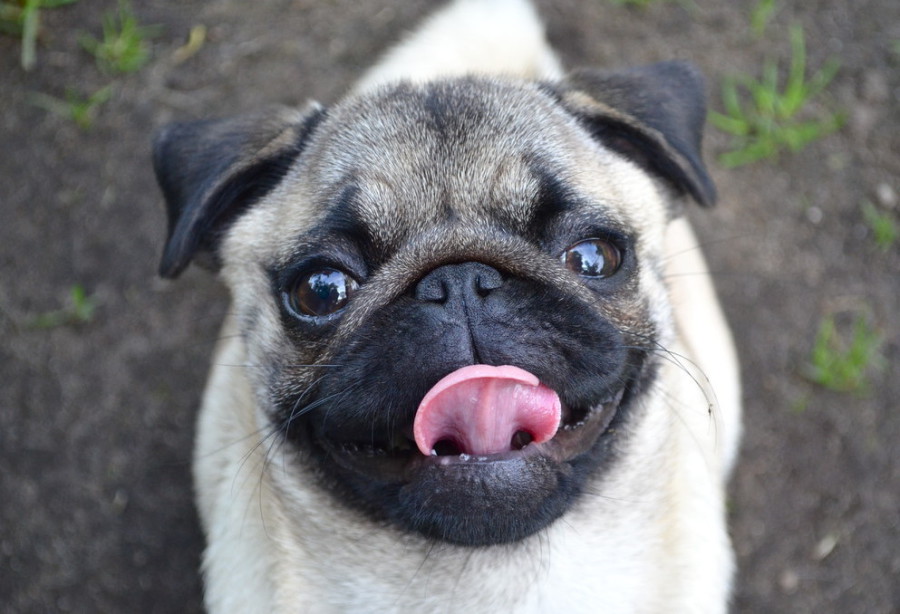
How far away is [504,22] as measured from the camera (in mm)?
3803

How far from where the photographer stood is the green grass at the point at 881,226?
414 centimetres

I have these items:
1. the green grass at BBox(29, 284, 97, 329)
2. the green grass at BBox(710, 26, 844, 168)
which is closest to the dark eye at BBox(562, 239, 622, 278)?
the green grass at BBox(710, 26, 844, 168)

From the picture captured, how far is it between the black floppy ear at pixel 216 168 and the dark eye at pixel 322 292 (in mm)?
456

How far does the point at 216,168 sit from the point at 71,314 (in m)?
1.89

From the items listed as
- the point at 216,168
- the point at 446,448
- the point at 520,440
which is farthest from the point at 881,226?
the point at 216,168

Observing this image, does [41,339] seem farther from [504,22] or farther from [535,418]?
[535,418]

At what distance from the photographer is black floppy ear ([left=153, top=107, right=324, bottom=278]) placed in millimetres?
2561

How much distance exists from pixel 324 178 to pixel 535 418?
0.98m

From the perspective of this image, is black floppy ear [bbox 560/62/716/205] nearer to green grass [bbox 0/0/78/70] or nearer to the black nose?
the black nose

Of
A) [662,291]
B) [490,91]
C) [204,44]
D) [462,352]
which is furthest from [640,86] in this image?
[204,44]

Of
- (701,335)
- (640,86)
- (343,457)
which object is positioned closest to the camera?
(343,457)

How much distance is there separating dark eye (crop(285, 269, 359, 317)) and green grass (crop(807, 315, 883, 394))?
2707 millimetres

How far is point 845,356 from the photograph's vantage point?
4016 mm

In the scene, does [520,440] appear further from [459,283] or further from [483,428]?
[459,283]
